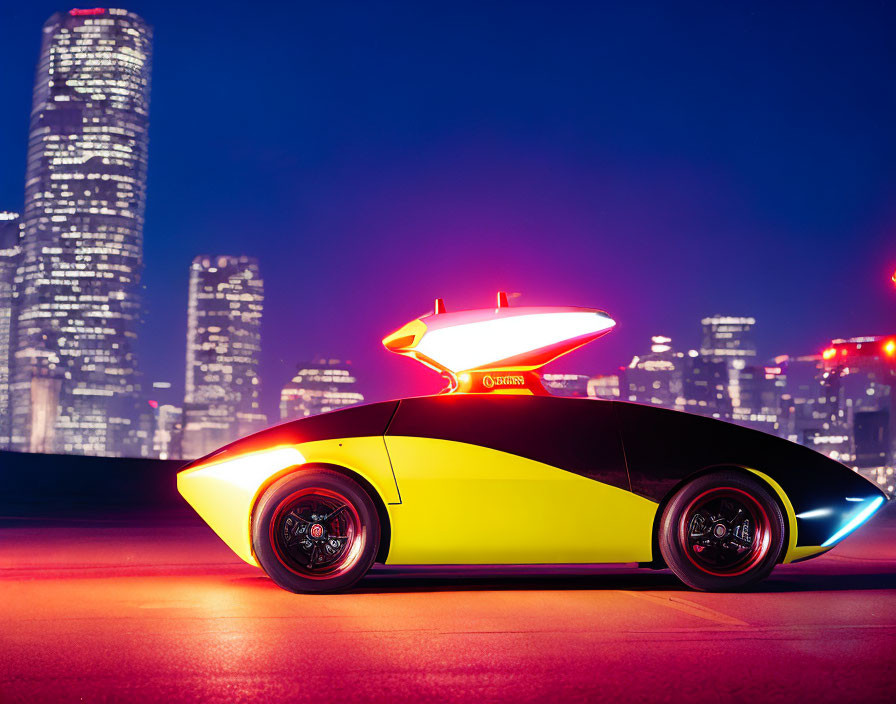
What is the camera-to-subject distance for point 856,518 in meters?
6.66

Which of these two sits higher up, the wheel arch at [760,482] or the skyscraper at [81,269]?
the skyscraper at [81,269]

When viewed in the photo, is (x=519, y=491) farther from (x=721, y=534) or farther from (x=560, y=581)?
(x=721, y=534)

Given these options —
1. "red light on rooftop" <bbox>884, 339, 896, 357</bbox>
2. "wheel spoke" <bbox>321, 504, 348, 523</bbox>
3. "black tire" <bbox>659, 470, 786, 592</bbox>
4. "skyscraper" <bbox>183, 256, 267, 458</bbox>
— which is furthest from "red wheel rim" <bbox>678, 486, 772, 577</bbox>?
"skyscraper" <bbox>183, 256, 267, 458</bbox>

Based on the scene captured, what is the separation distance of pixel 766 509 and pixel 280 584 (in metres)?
2.94

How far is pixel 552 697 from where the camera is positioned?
145 inches

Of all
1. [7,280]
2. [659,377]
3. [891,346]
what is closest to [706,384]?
[659,377]

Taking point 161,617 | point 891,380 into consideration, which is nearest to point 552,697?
point 161,617

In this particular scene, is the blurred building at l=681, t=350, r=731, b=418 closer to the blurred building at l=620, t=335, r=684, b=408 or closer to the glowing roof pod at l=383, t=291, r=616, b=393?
the blurred building at l=620, t=335, r=684, b=408

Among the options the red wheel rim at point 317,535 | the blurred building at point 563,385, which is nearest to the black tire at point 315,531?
the red wheel rim at point 317,535

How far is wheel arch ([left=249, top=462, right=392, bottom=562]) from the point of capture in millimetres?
6207

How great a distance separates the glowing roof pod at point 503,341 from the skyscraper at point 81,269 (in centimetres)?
17883

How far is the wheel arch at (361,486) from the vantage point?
6.21 meters

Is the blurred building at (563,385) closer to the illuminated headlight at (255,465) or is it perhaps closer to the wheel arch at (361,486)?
the wheel arch at (361,486)

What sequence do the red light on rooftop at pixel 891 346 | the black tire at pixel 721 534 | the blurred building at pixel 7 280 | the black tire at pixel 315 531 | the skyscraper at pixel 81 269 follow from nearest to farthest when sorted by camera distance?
the black tire at pixel 315 531 < the black tire at pixel 721 534 < the red light on rooftop at pixel 891 346 < the skyscraper at pixel 81 269 < the blurred building at pixel 7 280
